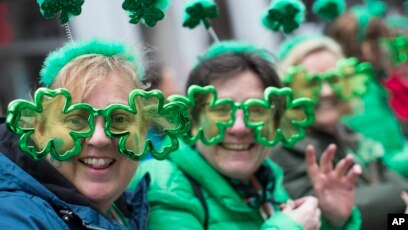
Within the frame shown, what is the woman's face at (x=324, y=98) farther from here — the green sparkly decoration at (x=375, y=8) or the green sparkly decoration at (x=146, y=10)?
the green sparkly decoration at (x=146, y=10)

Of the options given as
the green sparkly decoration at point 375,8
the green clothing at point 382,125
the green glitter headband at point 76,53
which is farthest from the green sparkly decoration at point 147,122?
the green sparkly decoration at point 375,8

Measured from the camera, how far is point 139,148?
7.11 ft

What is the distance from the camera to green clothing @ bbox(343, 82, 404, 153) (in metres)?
3.89

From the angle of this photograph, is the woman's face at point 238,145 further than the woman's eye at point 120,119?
Yes

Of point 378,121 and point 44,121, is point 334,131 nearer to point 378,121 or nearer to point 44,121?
point 378,121

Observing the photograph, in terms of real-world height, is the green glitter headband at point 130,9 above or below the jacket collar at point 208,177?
above

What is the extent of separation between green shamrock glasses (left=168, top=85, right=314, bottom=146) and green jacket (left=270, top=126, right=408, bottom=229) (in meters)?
0.40

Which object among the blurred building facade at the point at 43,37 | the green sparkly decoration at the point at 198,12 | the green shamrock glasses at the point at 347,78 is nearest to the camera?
the green sparkly decoration at the point at 198,12

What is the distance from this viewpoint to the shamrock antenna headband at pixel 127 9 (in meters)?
2.14

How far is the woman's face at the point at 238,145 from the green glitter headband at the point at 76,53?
1.53 ft

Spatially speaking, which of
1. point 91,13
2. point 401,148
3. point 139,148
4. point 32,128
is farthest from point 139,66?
point 91,13

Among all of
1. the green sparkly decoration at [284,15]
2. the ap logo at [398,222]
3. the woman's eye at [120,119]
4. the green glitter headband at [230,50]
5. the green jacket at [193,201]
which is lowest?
the ap logo at [398,222]

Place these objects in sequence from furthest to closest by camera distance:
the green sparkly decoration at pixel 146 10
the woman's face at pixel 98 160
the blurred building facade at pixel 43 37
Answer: the blurred building facade at pixel 43 37
the green sparkly decoration at pixel 146 10
the woman's face at pixel 98 160

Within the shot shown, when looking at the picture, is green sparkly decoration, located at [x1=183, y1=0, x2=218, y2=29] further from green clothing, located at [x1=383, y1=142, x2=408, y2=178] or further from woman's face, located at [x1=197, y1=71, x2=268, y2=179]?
green clothing, located at [x1=383, y1=142, x2=408, y2=178]
